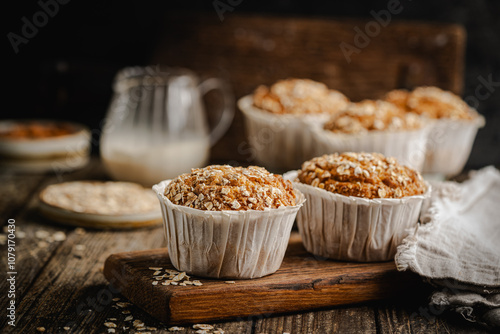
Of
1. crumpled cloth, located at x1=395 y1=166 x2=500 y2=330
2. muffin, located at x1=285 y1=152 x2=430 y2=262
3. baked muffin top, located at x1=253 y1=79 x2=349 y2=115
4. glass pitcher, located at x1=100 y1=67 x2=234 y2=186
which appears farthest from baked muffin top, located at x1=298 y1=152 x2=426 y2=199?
glass pitcher, located at x1=100 y1=67 x2=234 y2=186

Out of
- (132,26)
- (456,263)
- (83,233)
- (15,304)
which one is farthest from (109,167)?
(456,263)

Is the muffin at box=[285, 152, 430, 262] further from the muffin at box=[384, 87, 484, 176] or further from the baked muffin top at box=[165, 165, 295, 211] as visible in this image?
the muffin at box=[384, 87, 484, 176]

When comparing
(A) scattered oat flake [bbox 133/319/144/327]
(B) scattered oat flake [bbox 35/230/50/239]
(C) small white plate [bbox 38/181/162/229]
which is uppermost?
(A) scattered oat flake [bbox 133/319/144/327]

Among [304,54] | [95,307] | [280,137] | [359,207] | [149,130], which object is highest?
[304,54]

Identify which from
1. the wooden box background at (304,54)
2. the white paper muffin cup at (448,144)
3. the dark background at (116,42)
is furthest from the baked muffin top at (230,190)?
the dark background at (116,42)

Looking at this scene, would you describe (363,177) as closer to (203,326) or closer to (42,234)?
(203,326)

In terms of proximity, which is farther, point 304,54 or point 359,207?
point 304,54

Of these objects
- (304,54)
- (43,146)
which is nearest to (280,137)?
(304,54)

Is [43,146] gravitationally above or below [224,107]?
below
